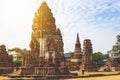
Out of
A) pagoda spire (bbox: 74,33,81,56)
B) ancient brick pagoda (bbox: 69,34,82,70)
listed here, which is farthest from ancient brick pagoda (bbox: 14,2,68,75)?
pagoda spire (bbox: 74,33,81,56)

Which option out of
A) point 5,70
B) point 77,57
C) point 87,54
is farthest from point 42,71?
point 77,57

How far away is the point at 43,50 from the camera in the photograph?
2549 inches

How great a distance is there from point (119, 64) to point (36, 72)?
3722 centimetres

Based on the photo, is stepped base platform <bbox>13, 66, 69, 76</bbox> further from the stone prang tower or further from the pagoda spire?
the pagoda spire

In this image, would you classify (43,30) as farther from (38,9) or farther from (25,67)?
(25,67)

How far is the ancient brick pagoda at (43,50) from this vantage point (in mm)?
51638

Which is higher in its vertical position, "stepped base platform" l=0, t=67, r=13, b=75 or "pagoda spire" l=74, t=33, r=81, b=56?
"pagoda spire" l=74, t=33, r=81, b=56

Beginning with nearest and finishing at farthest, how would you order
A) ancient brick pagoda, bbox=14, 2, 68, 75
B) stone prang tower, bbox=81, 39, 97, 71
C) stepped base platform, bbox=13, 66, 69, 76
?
stepped base platform, bbox=13, 66, 69, 76
ancient brick pagoda, bbox=14, 2, 68, 75
stone prang tower, bbox=81, 39, 97, 71

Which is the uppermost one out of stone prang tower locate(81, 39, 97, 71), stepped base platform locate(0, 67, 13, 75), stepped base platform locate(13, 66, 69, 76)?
stone prang tower locate(81, 39, 97, 71)

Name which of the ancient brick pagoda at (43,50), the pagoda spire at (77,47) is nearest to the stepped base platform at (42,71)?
the ancient brick pagoda at (43,50)

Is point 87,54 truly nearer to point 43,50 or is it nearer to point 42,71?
point 43,50

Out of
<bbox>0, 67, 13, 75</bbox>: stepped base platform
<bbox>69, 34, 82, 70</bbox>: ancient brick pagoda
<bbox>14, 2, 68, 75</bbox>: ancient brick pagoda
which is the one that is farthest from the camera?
<bbox>69, 34, 82, 70</bbox>: ancient brick pagoda

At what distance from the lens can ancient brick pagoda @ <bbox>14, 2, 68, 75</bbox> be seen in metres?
51.6

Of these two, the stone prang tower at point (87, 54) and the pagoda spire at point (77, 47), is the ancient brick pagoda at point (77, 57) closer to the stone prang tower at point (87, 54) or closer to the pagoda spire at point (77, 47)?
the pagoda spire at point (77, 47)
